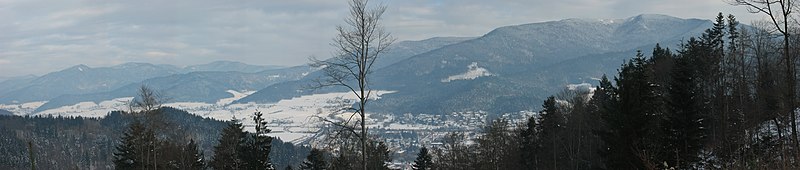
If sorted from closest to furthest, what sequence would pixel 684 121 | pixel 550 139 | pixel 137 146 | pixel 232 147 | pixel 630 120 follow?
pixel 630 120 < pixel 684 121 < pixel 137 146 < pixel 232 147 < pixel 550 139

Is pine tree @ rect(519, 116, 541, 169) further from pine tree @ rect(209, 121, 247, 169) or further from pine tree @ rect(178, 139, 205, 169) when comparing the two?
pine tree @ rect(178, 139, 205, 169)

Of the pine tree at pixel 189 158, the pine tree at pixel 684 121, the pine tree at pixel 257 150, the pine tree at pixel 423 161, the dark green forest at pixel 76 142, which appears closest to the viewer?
Result: the pine tree at pixel 684 121

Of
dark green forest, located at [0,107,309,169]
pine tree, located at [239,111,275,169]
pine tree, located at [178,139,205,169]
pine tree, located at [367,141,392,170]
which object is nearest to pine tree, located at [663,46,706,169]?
pine tree, located at [367,141,392,170]

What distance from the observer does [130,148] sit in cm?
3759

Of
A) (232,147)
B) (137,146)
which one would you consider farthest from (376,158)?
(137,146)

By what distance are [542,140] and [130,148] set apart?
25.3 m

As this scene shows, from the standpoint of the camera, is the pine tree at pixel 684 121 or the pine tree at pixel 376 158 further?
the pine tree at pixel 376 158

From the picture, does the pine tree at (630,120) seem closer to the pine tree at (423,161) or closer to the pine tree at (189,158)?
the pine tree at (189,158)

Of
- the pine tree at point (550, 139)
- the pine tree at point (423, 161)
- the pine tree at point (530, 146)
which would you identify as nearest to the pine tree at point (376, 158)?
the pine tree at point (423, 161)

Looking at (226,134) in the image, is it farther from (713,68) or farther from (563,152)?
(713,68)

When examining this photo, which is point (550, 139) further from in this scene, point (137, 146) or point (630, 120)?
point (137, 146)

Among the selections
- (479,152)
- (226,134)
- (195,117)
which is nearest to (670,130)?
(479,152)

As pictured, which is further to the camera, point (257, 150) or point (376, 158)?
point (376, 158)

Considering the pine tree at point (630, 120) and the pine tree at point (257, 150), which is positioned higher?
the pine tree at point (630, 120)
